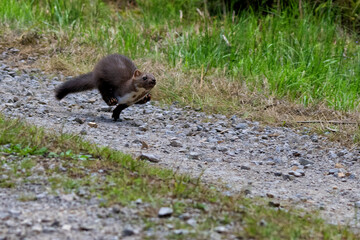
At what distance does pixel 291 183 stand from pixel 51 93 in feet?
12.8

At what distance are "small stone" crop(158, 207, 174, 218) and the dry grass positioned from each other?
3.46 meters

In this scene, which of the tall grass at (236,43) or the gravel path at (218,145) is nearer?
the gravel path at (218,145)

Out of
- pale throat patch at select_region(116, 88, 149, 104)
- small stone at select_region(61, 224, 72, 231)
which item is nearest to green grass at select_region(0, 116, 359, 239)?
small stone at select_region(61, 224, 72, 231)

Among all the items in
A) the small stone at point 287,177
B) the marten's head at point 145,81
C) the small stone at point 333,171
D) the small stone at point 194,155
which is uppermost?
the marten's head at point 145,81

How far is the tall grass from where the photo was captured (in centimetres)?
783

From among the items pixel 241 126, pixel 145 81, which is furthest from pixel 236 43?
pixel 145 81

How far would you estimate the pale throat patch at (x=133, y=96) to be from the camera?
658 cm

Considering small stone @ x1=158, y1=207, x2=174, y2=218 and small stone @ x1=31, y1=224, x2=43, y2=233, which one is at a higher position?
small stone @ x1=31, y1=224, x2=43, y2=233

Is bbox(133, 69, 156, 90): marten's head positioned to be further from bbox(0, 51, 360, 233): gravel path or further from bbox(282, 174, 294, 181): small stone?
bbox(282, 174, 294, 181): small stone

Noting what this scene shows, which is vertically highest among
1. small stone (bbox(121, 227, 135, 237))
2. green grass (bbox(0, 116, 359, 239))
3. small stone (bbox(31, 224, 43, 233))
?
small stone (bbox(121, 227, 135, 237))

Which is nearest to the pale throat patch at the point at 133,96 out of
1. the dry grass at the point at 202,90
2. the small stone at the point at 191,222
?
the dry grass at the point at 202,90

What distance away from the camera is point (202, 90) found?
7797 mm

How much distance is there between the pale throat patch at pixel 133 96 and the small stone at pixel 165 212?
3290 millimetres

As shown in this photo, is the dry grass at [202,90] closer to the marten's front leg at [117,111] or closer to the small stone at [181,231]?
the marten's front leg at [117,111]
